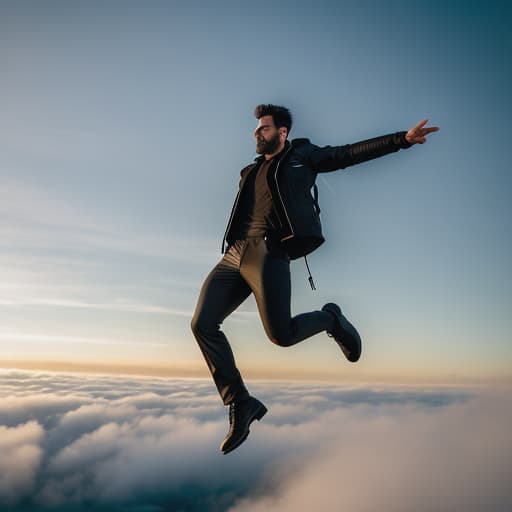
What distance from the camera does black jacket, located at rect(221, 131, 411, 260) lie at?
5137 millimetres

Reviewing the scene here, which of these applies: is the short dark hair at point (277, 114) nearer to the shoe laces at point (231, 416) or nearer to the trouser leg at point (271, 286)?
the trouser leg at point (271, 286)

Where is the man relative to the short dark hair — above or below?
below

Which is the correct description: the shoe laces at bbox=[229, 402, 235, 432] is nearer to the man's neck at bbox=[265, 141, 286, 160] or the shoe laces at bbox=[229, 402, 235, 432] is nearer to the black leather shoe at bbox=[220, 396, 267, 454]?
the black leather shoe at bbox=[220, 396, 267, 454]

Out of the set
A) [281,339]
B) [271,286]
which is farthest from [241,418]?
[271,286]

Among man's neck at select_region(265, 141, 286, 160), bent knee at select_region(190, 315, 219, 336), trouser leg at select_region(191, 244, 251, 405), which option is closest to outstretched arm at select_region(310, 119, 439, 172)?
man's neck at select_region(265, 141, 286, 160)

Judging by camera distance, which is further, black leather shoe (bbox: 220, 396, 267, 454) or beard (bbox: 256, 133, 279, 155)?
beard (bbox: 256, 133, 279, 155)

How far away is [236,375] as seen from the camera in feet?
17.6

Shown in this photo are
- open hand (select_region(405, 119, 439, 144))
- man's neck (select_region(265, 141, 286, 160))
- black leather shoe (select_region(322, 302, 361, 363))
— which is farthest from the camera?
black leather shoe (select_region(322, 302, 361, 363))

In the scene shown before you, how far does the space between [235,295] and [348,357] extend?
1877mm

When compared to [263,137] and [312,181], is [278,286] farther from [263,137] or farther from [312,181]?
[263,137]

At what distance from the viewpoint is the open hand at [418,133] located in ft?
16.1

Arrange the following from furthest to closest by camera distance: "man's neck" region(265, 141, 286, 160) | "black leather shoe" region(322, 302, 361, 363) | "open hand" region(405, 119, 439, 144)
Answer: "black leather shoe" region(322, 302, 361, 363), "man's neck" region(265, 141, 286, 160), "open hand" region(405, 119, 439, 144)

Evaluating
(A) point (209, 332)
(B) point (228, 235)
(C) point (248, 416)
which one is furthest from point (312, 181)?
(C) point (248, 416)

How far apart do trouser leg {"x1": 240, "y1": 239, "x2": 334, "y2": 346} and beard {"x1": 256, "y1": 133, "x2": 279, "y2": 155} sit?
3.46 ft
